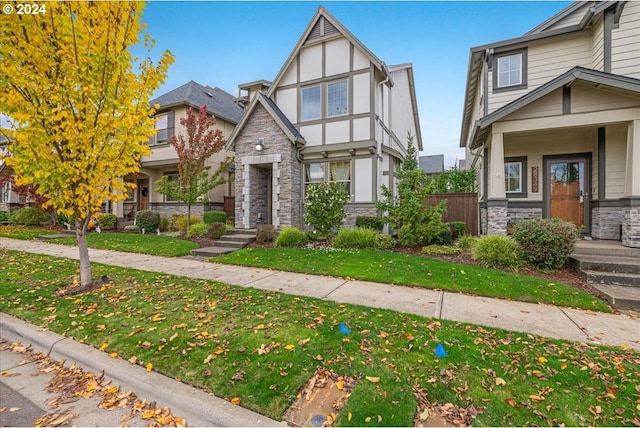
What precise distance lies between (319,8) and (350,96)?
3.65 meters

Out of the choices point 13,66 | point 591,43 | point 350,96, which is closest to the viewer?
point 13,66

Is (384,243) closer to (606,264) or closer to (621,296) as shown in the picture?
(606,264)

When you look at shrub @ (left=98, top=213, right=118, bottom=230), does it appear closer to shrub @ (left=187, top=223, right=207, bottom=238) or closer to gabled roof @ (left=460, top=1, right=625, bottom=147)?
shrub @ (left=187, top=223, right=207, bottom=238)

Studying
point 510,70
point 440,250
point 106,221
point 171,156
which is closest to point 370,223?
point 440,250

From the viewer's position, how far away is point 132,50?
510 cm

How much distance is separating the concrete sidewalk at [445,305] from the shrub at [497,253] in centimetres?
212

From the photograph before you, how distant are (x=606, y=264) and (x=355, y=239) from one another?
5.76 meters

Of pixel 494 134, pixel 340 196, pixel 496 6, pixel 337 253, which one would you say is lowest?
pixel 337 253

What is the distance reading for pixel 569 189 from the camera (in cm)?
985

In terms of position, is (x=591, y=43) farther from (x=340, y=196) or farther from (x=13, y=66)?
(x=13, y=66)

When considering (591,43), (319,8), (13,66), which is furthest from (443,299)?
(319,8)

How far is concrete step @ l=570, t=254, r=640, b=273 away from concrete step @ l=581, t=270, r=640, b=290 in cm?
15

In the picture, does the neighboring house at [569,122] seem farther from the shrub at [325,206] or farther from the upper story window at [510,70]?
the shrub at [325,206]

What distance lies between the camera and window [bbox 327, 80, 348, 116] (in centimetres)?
1152
